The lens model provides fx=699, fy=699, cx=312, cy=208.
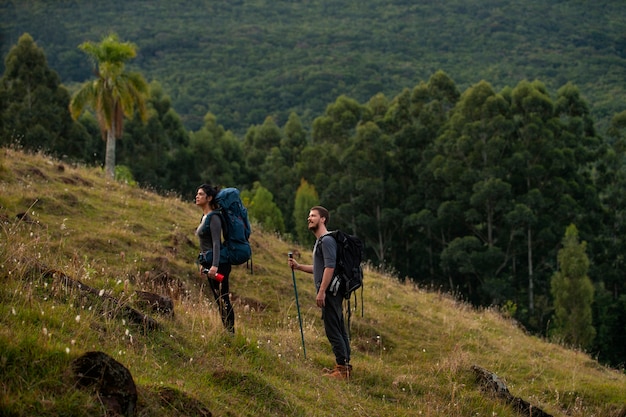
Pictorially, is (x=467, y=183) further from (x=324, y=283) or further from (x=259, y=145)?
(x=324, y=283)

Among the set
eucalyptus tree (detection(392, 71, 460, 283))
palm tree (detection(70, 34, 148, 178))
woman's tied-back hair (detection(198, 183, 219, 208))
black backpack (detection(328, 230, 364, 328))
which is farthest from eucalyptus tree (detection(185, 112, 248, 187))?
black backpack (detection(328, 230, 364, 328))

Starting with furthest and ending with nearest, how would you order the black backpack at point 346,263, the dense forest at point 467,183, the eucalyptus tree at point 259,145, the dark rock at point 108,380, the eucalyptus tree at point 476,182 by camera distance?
the eucalyptus tree at point 259,145 → the eucalyptus tree at point 476,182 → the dense forest at point 467,183 → the black backpack at point 346,263 → the dark rock at point 108,380

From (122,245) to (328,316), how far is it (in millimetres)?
5538

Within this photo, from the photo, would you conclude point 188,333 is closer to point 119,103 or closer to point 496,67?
point 119,103

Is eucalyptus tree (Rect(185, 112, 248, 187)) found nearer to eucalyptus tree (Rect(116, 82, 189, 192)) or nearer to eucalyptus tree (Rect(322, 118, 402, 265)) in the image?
eucalyptus tree (Rect(116, 82, 189, 192))

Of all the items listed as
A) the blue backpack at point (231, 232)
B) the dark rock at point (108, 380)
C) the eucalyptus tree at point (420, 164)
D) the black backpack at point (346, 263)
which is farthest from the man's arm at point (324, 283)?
the eucalyptus tree at point (420, 164)

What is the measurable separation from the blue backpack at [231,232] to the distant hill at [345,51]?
68.5 meters

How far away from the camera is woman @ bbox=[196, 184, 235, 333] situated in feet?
26.1

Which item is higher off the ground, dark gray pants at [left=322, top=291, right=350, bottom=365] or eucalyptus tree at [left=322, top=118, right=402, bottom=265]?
dark gray pants at [left=322, top=291, right=350, bottom=365]

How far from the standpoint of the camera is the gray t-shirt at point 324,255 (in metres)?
8.06

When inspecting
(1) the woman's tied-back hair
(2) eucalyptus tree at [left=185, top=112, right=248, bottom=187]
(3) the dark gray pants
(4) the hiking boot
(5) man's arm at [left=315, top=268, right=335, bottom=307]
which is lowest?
(2) eucalyptus tree at [left=185, top=112, right=248, bottom=187]

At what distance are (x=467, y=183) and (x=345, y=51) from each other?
12491 centimetres

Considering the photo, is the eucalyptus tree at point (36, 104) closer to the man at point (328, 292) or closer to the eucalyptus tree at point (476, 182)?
the eucalyptus tree at point (476, 182)

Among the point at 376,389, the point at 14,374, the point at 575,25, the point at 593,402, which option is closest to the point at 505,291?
the point at 593,402
